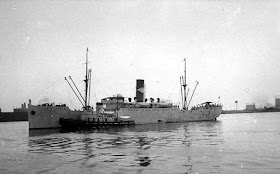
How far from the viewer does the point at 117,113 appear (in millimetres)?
56188

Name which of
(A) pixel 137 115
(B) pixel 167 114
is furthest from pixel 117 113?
(B) pixel 167 114

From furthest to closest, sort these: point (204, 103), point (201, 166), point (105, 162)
→ point (204, 103) < point (105, 162) < point (201, 166)

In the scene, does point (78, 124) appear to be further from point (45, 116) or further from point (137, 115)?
point (137, 115)

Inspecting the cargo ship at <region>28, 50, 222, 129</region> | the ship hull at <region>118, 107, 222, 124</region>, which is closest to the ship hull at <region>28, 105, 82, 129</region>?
the cargo ship at <region>28, 50, 222, 129</region>

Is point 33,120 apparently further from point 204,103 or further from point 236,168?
point 204,103

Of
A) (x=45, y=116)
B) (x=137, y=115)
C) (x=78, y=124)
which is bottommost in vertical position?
(x=78, y=124)

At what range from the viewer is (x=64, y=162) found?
52.2 ft

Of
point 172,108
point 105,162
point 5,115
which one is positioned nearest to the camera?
point 105,162

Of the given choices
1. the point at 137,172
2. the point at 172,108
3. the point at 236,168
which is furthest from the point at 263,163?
the point at 172,108

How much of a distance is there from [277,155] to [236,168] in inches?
224

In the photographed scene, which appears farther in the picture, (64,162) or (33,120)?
(33,120)

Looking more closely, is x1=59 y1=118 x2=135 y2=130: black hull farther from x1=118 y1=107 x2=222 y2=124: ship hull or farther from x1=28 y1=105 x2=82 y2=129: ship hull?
x1=118 y1=107 x2=222 y2=124: ship hull

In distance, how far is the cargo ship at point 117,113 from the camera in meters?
49.9

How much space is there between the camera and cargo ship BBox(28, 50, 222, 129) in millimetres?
49938
